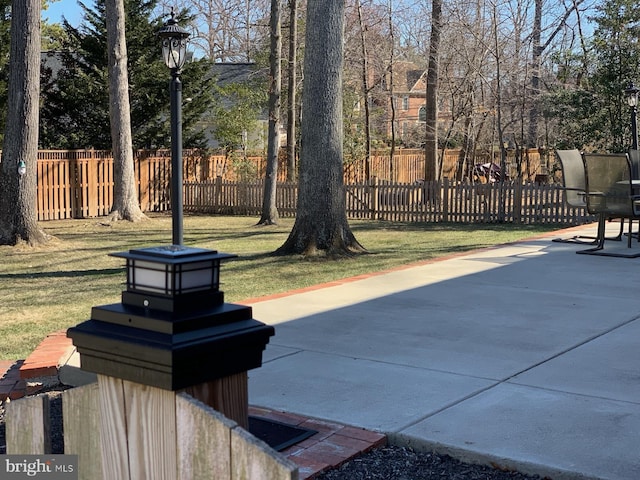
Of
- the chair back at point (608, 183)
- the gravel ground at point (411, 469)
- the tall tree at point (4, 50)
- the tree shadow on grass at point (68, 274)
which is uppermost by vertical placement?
the tall tree at point (4, 50)

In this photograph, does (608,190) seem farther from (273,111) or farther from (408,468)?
(273,111)

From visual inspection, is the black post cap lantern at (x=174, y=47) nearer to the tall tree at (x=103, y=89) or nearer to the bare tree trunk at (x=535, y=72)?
the tall tree at (x=103, y=89)

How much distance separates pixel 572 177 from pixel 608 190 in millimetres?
1274

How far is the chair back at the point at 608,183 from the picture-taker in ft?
35.8

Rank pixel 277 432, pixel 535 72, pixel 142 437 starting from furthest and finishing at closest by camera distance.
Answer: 1. pixel 535 72
2. pixel 277 432
3. pixel 142 437

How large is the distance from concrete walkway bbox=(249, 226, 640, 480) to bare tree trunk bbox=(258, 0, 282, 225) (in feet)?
36.3

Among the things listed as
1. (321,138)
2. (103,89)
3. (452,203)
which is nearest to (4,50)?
(103,89)

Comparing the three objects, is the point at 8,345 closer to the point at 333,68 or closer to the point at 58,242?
the point at 333,68

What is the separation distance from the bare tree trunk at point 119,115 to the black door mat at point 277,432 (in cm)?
1789

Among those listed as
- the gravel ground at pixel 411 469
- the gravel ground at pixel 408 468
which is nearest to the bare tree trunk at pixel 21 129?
the gravel ground at pixel 408 468

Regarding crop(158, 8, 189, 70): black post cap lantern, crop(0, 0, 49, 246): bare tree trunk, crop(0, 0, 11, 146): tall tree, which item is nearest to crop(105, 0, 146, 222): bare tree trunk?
crop(0, 0, 11, 146): tall tree

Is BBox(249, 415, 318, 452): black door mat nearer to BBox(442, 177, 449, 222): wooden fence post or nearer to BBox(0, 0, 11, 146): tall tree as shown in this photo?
BBox(442, 177, 449, 222): wooden fence post

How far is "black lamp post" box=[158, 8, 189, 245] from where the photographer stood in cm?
946

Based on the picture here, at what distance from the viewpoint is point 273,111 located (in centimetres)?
2022
